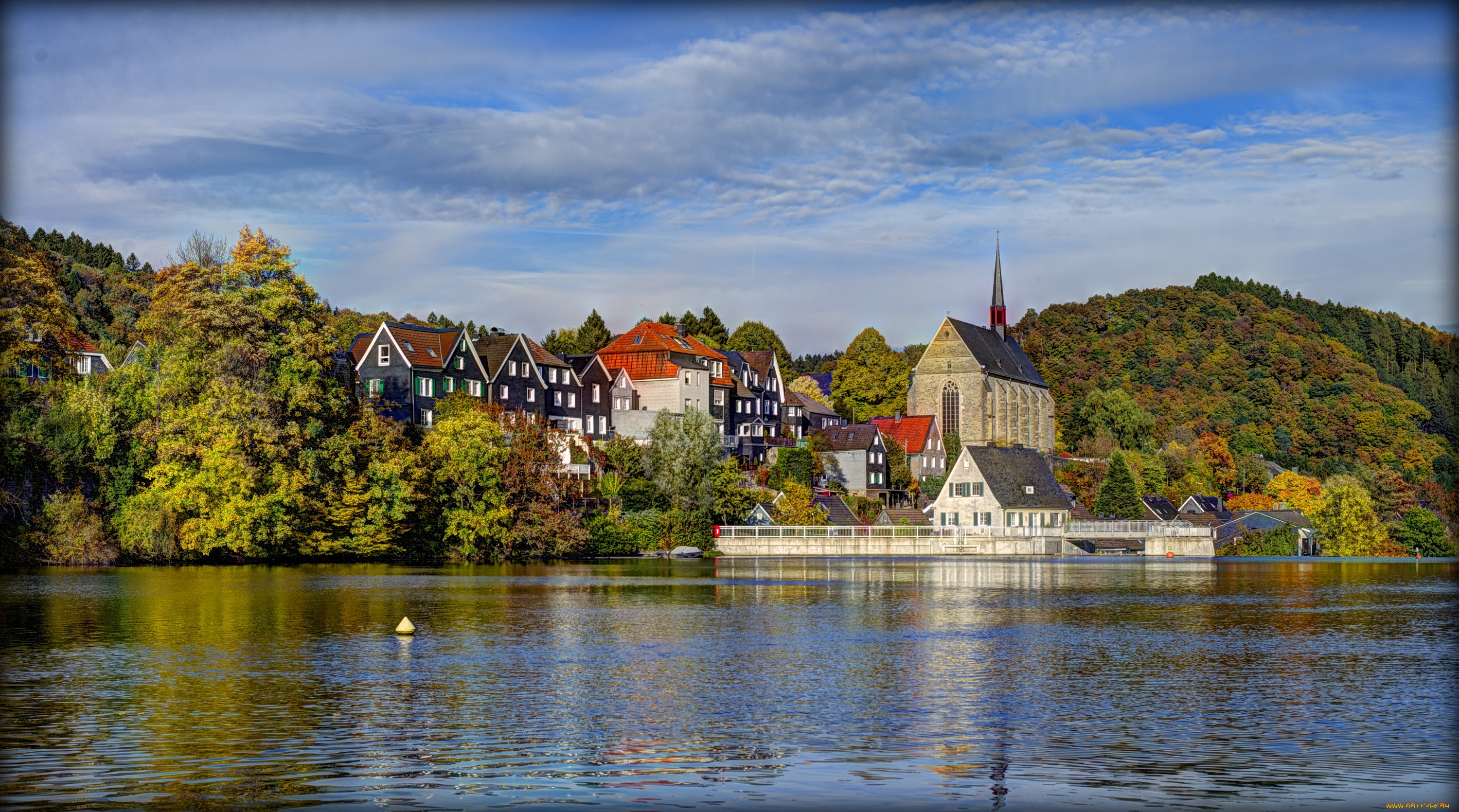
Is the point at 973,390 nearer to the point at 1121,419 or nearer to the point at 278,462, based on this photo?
the point at 1121,419

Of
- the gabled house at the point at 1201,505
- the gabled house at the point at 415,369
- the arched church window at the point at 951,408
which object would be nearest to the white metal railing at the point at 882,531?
the gabled house at the point at 415,369

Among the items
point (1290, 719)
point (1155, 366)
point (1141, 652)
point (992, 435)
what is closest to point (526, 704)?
point (1290, 719)

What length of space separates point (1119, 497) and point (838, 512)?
30.5 metres

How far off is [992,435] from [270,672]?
126 m

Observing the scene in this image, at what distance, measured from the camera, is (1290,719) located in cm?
2211

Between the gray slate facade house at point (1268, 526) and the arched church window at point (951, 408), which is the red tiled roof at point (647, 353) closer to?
the arched church window at point (951, 408)

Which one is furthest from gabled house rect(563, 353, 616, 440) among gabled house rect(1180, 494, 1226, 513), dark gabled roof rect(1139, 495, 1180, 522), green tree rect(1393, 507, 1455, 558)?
green tree rect(1393, 507, 1455, 558)

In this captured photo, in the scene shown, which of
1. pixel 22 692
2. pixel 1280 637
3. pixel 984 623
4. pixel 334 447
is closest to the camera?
pixel 22 692

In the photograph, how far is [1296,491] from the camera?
124 m

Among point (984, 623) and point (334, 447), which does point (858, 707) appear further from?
point (334, 447)

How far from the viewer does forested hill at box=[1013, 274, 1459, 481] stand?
479 feet

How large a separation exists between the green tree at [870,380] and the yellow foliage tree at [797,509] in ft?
167

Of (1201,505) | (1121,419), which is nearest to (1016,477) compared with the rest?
(1201,505)

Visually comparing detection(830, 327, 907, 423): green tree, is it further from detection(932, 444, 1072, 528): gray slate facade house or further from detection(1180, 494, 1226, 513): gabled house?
detection(932, 444, 1072, 528): gray slate facade house
